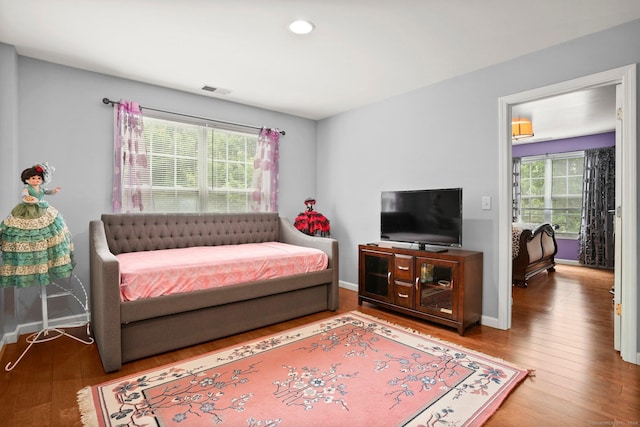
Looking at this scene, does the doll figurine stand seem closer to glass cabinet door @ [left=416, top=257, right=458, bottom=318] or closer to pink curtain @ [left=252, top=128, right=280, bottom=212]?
pink curtain @ [left=252, top=128, right=280, bottom=212]

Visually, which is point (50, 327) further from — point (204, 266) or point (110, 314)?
point (204, 266)

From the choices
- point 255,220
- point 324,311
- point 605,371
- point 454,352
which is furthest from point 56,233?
point 605,371

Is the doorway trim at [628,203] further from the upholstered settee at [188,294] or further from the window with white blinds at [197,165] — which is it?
the window with white blinds at [197,165]

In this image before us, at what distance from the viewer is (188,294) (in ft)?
8.72

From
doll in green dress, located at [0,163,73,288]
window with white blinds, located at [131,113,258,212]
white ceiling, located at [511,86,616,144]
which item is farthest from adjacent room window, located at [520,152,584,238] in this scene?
doll in green dress, located at [0,163,73,288]

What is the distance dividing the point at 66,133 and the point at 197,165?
1275 millimetres

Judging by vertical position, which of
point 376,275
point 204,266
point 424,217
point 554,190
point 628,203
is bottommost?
point 376,275

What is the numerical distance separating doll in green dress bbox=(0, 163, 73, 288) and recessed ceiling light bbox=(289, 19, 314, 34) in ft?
7.15

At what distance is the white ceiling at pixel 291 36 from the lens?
7.37 feet

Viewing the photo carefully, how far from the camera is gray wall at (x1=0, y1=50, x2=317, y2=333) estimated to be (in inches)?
110

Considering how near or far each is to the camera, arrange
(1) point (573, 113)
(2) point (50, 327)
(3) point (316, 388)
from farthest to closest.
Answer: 1. (1) point (573, 113)
2. (2) point (50, 327)
3. (3) point (316, 388)

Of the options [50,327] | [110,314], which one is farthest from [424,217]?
[50,327]

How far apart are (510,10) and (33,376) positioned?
4.03 metres

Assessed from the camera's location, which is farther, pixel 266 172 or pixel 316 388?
pixel 266 172
